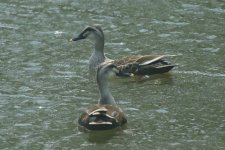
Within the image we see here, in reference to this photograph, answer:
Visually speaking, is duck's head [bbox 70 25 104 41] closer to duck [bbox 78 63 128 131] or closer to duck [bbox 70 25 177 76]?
duck [bbox 70 25 177 76]

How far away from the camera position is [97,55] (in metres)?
19.3

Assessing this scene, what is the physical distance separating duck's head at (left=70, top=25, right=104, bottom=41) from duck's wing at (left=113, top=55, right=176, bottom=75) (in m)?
1.10

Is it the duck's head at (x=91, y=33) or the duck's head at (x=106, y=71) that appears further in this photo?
the duck's head at (x=91, y=33)

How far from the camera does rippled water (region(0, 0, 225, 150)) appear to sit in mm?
14562

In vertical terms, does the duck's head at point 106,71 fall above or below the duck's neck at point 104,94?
above

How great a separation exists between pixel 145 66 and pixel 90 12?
4668mm

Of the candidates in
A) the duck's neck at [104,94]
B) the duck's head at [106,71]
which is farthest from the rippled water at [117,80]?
the duck's head at [106,71]

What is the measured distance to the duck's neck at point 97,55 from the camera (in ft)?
61.9

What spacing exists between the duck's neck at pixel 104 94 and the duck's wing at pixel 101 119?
25.3 inches

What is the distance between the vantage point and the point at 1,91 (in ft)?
55.5

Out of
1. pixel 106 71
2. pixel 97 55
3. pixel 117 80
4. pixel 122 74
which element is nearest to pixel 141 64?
pixel 117 80

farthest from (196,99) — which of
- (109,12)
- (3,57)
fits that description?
(109,12)

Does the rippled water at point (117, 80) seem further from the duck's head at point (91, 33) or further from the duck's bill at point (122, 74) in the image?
the duck's head at point (91, 33)

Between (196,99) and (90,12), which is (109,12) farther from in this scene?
(196,99)
